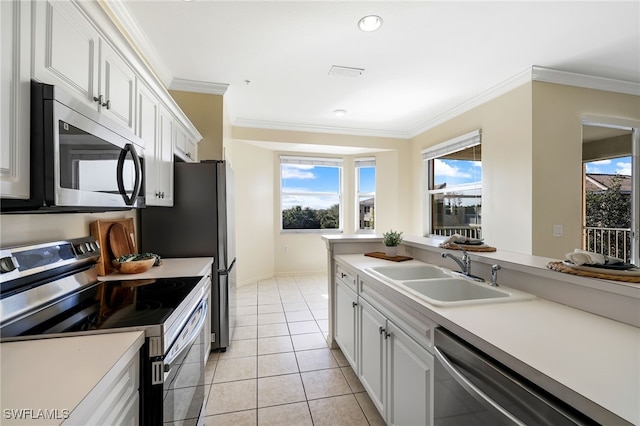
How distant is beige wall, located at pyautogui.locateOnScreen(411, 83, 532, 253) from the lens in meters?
3.03

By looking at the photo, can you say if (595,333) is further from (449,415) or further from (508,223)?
(508,223)

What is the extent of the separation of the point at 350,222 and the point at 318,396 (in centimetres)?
395

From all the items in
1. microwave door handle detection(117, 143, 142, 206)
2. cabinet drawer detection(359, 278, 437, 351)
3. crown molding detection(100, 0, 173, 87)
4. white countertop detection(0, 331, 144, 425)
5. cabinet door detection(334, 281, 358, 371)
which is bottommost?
cabinet door detection(334, 281, 358, 371)

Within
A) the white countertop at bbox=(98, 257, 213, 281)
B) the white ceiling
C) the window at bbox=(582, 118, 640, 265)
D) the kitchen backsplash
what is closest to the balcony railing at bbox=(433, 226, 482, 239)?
the window at bbox=(582, 118, 640, 265)

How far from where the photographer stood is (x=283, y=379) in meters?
2.14

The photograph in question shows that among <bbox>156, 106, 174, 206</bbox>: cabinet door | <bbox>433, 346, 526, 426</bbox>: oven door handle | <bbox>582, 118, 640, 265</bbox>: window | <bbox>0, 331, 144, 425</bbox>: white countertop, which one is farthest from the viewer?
<bbox>582, 118, 640, 265</bbox>: window

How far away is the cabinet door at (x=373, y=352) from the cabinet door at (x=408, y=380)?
77mm

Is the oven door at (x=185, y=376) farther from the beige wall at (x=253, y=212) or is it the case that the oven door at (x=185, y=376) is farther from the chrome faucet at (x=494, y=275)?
the beige wall at (x=253, y=212)

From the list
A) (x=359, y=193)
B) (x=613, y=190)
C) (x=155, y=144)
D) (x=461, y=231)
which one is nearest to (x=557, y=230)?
(x=613, y=190)

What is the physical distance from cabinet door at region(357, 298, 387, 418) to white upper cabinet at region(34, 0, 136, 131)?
1.85m

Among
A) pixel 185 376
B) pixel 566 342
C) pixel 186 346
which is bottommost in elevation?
pixel 185 376

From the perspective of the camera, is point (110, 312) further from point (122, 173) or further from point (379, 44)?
point (379, 44)

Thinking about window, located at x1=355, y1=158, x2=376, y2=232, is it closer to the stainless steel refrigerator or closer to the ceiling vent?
the ceiling vent

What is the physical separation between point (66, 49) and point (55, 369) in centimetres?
119
